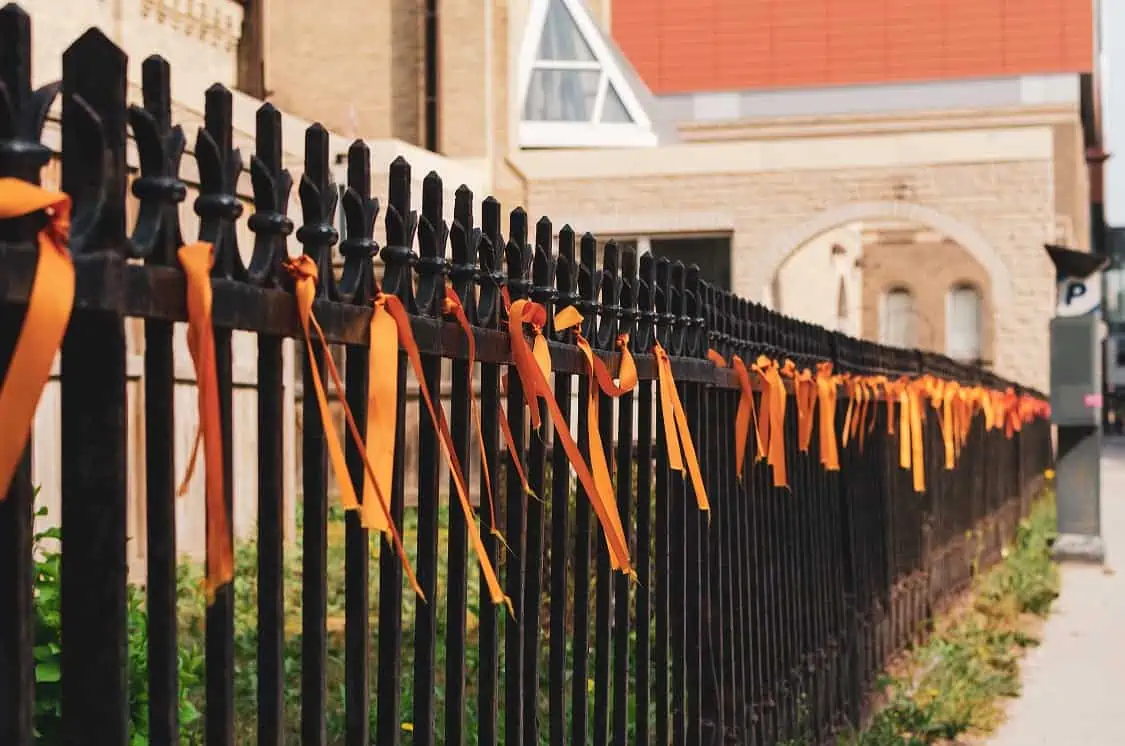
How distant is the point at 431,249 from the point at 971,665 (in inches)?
215

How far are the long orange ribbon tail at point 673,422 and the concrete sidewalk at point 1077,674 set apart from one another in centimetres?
298

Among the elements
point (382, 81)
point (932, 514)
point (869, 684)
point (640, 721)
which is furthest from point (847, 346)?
point (382, 81)

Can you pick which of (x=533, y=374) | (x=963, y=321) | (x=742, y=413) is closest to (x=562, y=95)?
(x=963, y=321)

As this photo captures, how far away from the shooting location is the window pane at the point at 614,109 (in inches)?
1040

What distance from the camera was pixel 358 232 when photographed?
2379 millimetres

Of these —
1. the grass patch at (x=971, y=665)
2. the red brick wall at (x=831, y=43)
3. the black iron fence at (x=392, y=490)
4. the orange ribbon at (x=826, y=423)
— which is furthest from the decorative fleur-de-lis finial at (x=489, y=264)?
the red brick wall at (x=831, y=43)

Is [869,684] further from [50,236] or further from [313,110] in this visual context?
[313,110]

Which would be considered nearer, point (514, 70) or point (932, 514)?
point (932, 514)

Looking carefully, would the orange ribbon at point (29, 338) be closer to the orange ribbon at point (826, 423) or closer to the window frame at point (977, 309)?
the orange ribbon at point (826, 423)

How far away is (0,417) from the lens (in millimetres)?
1587

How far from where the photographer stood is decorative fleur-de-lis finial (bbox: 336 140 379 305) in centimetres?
231

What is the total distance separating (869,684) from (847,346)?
4.72ft

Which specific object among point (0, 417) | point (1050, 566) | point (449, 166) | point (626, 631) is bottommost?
point (1050, 566)

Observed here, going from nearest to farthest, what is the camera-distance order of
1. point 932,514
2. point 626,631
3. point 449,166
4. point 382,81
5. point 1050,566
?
point 626,631, point 932,514, point 1050,566, point 449,166, point 382,81
